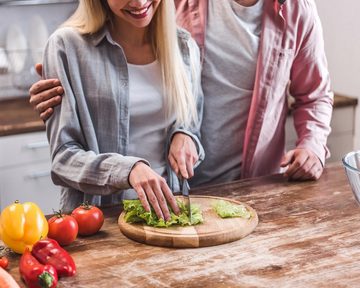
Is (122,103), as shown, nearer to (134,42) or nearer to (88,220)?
(134,42)

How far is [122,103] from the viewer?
6.63 feet

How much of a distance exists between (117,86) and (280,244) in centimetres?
64

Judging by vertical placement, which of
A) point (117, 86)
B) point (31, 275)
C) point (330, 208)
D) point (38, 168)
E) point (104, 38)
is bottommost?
point (38, 168)

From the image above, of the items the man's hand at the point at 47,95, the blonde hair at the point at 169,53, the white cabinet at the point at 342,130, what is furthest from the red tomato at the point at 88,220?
the white cabinet at the point at 342,130

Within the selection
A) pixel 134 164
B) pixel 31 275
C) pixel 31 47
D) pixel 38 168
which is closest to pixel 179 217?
pixel 134 164

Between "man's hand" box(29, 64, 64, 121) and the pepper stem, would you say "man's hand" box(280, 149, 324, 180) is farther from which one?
the pepper stem

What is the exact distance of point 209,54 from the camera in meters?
2.28

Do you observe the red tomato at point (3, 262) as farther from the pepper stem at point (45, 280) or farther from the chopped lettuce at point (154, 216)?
the chopped lettuce at point (154, 216)

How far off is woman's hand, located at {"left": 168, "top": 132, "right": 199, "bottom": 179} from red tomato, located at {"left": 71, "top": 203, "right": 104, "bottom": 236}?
0.94 feet

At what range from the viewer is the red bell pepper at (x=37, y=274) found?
1466mm

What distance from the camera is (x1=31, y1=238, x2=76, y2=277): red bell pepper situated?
154 centimetres

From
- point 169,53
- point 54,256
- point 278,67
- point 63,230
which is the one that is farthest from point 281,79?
point 54,256

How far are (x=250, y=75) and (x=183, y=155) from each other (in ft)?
1.32

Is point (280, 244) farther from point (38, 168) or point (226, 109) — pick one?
point (38, 168)
